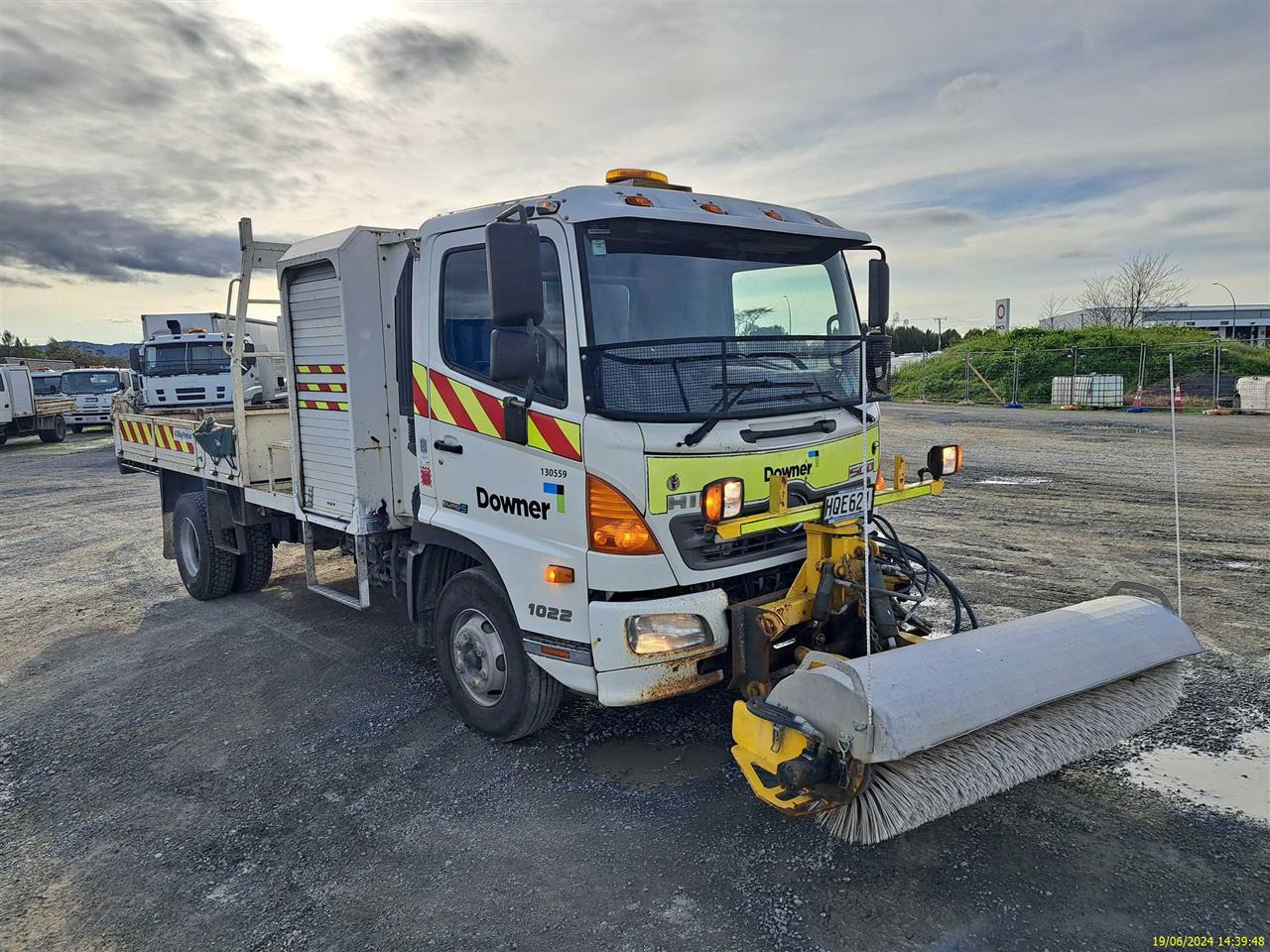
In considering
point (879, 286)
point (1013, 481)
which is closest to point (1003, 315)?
point (1013, 481)

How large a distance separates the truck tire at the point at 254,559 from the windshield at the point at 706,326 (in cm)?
446

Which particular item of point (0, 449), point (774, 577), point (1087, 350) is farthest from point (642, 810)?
point (1087, 350)

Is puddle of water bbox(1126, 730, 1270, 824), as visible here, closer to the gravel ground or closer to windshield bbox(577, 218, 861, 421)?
the gravel ground

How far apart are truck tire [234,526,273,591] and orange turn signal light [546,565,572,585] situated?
158 inches

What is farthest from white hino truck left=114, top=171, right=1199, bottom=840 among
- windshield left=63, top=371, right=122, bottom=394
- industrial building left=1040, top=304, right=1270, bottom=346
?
industrial building left=1040, top=304, right=1270, bottom=346

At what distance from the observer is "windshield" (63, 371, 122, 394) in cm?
2644

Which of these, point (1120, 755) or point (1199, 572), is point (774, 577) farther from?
point (1199, 572)

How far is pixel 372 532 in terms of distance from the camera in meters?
5.06

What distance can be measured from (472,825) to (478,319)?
2.36 meters

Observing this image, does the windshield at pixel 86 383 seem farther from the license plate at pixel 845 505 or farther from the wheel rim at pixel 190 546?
the license plate at pixel 845 505

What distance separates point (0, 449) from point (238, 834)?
25.3 m

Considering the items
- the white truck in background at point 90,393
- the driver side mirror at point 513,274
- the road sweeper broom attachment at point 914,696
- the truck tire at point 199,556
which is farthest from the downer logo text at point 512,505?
the white truck in background at point 90,393

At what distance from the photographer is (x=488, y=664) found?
4.24 metres

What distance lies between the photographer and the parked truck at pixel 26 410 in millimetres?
22922
